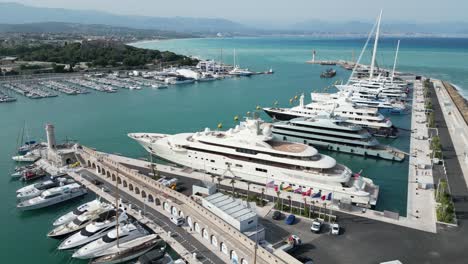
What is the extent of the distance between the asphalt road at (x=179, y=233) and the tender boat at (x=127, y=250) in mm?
1643

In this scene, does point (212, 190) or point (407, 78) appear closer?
point (212, 190)

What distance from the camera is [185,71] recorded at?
131875mm

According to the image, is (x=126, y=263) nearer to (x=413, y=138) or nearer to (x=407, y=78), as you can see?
(x=413, y=138)

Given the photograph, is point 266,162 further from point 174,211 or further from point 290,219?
→ point 174,211

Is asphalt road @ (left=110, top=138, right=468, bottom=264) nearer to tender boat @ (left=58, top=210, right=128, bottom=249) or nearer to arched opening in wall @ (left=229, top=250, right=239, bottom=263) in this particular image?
arched opening in wall @ (left=229, top=250, right=239, bottom=263)

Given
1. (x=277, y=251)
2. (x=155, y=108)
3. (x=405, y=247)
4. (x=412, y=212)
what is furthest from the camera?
(x=155, y=108)

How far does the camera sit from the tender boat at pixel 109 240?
90.0 feet

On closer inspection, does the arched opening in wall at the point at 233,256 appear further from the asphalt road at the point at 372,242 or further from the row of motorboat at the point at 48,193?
the row of motorboat at the point at 48,193

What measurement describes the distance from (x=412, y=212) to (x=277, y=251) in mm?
14400

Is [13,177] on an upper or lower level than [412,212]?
lower

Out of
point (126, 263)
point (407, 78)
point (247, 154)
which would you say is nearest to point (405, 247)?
point (247, 154)

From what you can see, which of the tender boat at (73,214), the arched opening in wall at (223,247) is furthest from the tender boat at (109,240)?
the arched opening in wall at (223,247)

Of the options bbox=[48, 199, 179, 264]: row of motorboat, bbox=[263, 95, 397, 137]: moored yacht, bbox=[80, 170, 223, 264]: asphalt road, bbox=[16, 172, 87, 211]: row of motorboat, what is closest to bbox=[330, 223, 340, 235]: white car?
bbox=[80, 170, 223, 264]: asphalt road

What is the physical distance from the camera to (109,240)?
2827 centimetres
